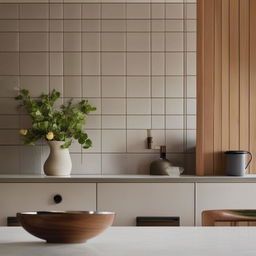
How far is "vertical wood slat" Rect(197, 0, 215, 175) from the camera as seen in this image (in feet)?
12.4

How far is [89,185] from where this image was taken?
3.52 metres

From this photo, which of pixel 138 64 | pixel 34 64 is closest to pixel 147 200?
pixel 138 64

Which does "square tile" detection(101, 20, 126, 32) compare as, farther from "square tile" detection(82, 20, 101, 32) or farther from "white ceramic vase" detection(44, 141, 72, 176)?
"white ceramic vase" detection(44, 141, 72, 176)

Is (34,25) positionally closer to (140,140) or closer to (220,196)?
(140,140)

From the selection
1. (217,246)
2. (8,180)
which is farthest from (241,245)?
(8,180)

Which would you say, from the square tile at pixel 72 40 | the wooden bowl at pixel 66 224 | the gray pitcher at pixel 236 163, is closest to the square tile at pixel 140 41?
the square tile at pixel 72 40

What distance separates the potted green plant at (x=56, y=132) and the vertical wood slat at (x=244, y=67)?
981 millimetres

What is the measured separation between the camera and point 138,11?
413cm

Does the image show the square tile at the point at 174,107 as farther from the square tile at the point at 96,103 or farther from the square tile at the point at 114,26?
the square tile at the point at 114,26

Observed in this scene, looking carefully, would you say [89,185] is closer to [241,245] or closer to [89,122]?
[89,122]

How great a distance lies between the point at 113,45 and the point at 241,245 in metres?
2.74

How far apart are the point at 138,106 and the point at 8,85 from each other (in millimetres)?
887

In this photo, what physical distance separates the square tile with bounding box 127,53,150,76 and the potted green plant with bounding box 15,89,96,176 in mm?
468

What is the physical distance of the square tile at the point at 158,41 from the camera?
413cm
